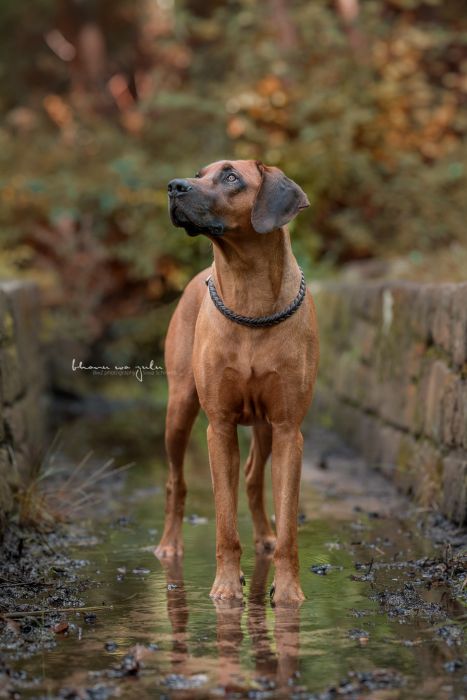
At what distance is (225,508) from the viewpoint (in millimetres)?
5148

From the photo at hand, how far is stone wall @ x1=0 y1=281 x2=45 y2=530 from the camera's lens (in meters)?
6.66

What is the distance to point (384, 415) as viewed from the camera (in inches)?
346

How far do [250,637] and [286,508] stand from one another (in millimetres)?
839

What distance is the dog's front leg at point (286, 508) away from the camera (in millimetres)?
5008

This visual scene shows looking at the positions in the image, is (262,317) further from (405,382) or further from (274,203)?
(405,382)

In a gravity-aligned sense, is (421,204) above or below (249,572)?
above

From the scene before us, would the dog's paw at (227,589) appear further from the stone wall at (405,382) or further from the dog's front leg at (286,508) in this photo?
the stone wall at (405,382)

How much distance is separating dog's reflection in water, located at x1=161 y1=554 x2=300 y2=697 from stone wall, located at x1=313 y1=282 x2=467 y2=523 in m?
1.67

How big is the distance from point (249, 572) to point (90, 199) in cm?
1153

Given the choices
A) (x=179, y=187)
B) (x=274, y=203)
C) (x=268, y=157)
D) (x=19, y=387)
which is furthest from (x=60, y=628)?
(x=268, y=157)

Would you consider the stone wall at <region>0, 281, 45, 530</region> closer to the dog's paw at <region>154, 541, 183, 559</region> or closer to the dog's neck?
the dog's paw at <region>154, 541, 183, 559</region>

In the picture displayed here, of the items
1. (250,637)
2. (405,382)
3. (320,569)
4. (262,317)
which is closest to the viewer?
(250,637)

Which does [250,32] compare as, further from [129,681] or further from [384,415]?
[129,681]

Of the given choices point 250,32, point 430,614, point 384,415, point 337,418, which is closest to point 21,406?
point 384,415
